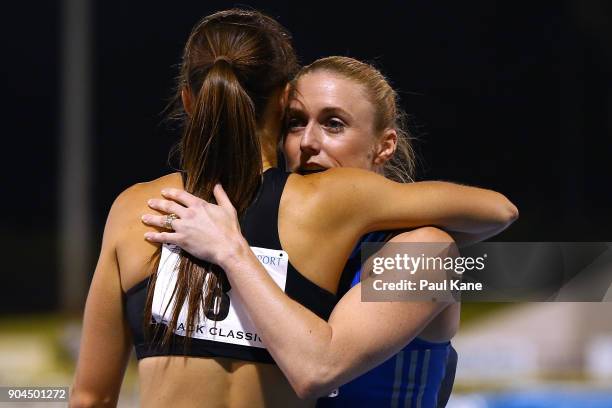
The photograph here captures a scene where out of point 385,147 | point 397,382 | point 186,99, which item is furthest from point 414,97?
point 186,99

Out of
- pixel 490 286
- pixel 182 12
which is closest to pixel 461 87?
pixel 182 12

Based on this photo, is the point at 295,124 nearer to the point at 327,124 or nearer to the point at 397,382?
the point at 327,124

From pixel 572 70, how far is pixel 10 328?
170 inches

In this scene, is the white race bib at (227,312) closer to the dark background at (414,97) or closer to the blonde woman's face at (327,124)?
the blonde woman's face at (327,124)

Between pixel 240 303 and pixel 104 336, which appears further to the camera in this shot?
pixel 104 336

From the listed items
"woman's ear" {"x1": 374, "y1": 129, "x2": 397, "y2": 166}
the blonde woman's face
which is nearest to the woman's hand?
the blonde woman's face

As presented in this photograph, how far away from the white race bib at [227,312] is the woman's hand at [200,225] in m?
0.05

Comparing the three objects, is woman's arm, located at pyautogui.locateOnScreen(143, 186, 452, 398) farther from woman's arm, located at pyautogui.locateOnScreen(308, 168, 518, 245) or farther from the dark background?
the dark background

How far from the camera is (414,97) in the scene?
7109 millimetres

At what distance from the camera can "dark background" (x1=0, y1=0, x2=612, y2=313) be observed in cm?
697

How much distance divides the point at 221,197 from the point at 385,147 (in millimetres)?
717

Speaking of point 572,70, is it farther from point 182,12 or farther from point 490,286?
point 490,286

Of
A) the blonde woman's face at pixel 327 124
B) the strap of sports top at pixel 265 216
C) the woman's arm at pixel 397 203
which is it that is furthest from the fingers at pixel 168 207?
the blonde woman's face at pixel 327 124

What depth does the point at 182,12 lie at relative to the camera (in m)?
7.75
